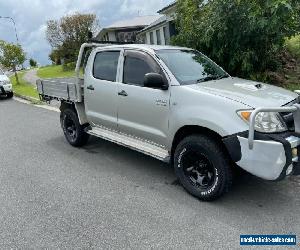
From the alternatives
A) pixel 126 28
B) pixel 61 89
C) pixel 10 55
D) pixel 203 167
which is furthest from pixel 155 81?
pixel 126 28

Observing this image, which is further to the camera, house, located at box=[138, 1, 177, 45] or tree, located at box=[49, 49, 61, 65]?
tree, located at box=[49, 49, 61, 65]

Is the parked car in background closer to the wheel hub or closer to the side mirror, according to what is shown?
the side mirror

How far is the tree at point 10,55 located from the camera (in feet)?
77.8

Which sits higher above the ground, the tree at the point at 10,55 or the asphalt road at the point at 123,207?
the tree at the point at 10,55

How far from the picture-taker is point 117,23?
45188 mm

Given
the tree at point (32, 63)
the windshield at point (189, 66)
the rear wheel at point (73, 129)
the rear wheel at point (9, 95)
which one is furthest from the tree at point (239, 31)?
the tree at point (32, 63)

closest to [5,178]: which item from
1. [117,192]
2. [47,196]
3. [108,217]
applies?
[47,196]

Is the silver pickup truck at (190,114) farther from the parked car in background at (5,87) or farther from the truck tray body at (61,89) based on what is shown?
the parked car in background at (5,87)

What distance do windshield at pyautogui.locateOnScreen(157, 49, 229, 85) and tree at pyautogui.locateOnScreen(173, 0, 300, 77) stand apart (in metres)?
2.67

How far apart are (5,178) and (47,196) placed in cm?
121

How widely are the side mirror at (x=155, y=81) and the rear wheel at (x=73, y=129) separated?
2439 mm

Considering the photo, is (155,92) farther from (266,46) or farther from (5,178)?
(266,46)

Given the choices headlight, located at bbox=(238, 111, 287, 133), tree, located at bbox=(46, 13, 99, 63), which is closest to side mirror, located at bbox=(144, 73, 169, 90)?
headlight, located at bbox=(238, 111, 287, 133)

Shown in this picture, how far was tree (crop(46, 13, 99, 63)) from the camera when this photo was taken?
41.4m
